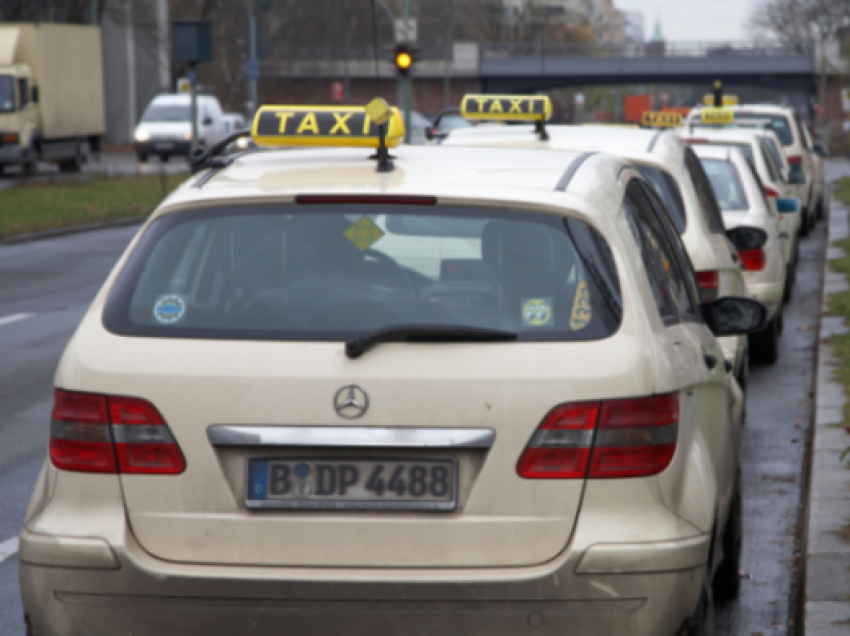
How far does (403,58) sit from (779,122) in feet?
19.7

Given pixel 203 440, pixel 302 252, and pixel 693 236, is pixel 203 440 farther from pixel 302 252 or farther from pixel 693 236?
pixel 693 236

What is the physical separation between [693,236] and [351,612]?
15.4 ft

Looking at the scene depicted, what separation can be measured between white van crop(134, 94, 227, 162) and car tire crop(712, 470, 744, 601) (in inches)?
1433

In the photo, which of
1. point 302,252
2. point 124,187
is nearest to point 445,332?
point 302,252

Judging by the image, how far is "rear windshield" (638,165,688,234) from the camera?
24.2 feet

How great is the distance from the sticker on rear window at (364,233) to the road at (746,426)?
1.99m

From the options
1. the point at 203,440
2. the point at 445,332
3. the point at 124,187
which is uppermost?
the point at 445,332

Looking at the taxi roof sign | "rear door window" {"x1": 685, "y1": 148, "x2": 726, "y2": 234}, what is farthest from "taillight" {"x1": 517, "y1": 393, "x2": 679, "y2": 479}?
the taxi roof sign

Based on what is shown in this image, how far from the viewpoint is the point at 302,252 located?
3.38m

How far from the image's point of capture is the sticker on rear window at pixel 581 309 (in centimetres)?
322

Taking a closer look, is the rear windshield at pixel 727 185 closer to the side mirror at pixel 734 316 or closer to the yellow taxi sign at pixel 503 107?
the yellow taxi sign at pixel 503 107

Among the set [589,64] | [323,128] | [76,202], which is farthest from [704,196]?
[589,64]

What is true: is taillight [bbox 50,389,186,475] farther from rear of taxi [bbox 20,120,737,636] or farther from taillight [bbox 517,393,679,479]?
taillight [bbox 517,393,679,479]

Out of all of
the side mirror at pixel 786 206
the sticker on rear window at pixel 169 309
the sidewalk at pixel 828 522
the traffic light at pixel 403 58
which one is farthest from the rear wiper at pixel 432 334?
the traffic light at pixel 403 58
